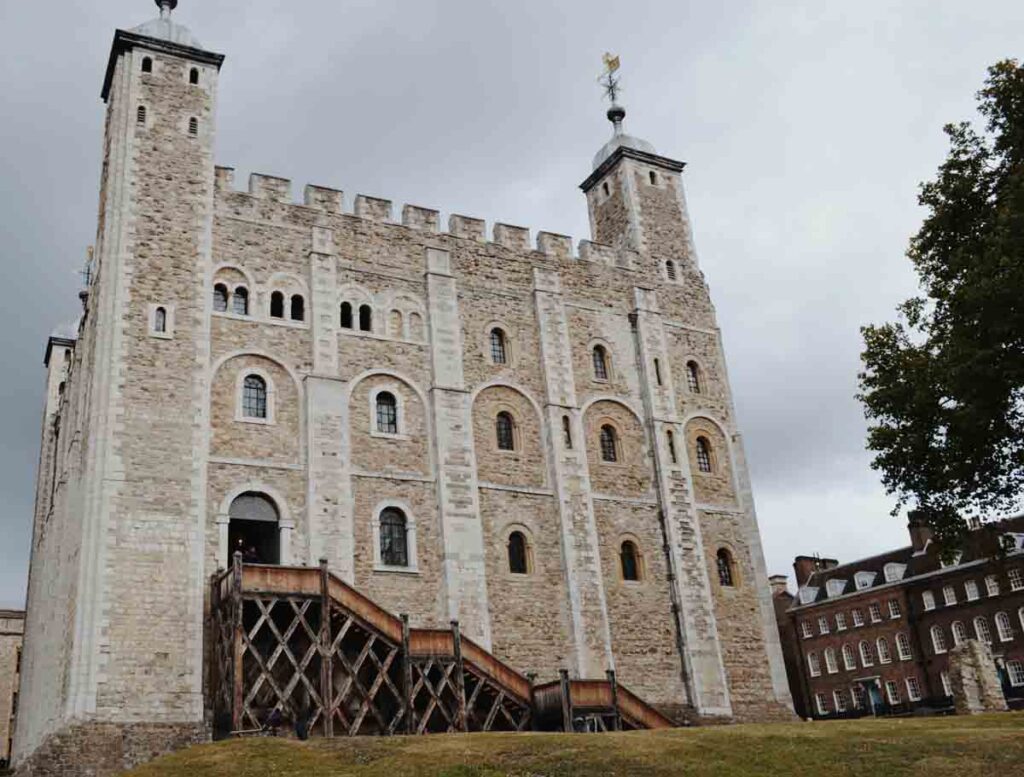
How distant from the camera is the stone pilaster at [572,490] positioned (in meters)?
30.4

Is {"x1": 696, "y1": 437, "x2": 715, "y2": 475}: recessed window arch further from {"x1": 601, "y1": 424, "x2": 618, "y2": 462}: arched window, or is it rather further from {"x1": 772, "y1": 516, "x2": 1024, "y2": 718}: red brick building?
{"x1": 772, "y1": 516, "x2": 1024, "y2": 718}: red brick building

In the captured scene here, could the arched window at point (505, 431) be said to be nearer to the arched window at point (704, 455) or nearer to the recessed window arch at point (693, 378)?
the arched window at point (704, 455)

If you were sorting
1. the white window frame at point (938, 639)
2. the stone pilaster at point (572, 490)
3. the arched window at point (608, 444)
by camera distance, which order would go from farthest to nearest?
the white window frame at point (938, 639) < the arched window at point (608, 444) < the stone pilaster at point (572, 490)

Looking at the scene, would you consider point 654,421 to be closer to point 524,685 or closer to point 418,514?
point 418,514

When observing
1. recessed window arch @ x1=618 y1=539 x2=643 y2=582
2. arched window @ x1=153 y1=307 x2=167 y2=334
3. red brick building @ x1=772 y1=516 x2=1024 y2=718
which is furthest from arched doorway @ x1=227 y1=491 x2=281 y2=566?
red brick building @ x1=772 y1=516 x2=1024 y2=718

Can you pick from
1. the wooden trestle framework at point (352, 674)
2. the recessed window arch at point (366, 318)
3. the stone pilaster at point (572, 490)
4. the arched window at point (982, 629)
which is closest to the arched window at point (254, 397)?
the recessed window arch at point (366, 318)

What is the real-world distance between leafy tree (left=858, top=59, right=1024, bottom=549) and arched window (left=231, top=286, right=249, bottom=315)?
16.4 m

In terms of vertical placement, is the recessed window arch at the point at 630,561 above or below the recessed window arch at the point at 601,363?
below

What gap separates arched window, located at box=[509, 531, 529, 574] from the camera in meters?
30.7

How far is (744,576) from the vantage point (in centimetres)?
3456

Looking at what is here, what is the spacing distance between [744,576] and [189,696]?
18287 mm

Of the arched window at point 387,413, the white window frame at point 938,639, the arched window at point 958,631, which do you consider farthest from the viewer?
the white window frame at point 938,639

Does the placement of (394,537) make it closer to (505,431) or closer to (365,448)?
(365,448)

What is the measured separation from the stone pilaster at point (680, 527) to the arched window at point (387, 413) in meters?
9.17
